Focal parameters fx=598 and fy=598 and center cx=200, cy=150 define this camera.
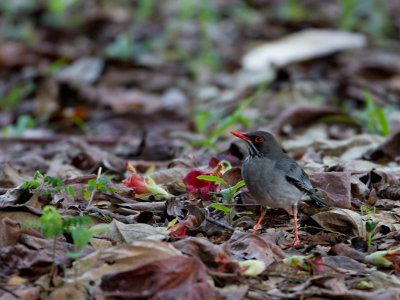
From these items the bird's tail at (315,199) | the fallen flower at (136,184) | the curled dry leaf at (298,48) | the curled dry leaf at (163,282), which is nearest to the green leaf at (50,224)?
the curled dry leaf at (163,282)

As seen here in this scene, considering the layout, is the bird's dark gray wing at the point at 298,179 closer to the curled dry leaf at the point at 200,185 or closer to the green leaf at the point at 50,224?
the curled dry leaf at the point at 200,185

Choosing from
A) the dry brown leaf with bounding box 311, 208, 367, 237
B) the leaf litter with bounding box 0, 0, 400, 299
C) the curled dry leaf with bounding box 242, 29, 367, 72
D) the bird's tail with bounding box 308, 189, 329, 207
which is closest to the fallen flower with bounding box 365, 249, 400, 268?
the leaf litter with bounding box 0, 0, 400, 299

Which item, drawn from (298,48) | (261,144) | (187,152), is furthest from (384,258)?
(298,48)

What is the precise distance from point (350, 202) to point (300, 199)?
0.42 meters

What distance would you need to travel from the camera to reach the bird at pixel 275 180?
3.97 m

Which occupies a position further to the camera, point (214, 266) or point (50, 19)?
point (50, 19)

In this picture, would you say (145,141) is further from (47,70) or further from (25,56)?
(25,56)

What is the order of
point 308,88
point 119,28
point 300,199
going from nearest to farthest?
point 300,199 < point 308,88 < point 119,28

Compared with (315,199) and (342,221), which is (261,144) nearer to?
(315,199)

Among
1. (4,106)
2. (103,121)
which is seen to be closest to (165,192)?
(103,121)

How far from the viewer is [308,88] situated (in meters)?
9.21

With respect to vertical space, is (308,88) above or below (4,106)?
above

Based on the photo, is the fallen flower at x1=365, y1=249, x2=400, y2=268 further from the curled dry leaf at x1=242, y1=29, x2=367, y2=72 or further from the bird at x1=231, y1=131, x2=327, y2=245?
the curled dry leaf at x1=242, y1=29, x2=367, y2=72

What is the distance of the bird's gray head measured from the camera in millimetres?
4305
